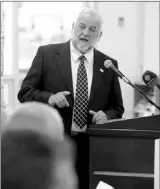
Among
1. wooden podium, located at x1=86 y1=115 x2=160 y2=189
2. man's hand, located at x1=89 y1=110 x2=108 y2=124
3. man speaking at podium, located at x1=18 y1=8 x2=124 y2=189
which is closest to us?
wooden podium, located at x1=86 y1=115 x2=160 y2=189

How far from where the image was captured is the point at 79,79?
202 cm

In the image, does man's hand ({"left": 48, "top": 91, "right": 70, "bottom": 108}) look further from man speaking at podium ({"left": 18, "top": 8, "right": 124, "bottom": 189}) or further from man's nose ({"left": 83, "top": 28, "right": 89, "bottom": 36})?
man's nose ({"left": 83, "top": 28, "right": 89, "bottom": 36})

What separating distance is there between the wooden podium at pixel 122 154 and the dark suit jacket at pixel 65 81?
39 cm

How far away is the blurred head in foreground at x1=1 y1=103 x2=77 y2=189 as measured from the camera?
73 centimetres

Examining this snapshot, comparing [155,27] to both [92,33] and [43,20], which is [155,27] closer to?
[43,20]

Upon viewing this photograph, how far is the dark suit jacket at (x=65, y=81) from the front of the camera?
196cm

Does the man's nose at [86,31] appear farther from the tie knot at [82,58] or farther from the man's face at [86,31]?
the tie knot at [82,58]

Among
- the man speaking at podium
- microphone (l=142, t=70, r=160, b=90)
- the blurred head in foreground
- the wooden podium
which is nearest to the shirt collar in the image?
the man speaking at podium

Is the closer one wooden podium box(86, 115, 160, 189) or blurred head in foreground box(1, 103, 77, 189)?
blurred head in foreground box(1, 103, 77, 189)

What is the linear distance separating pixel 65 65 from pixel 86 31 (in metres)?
0.23

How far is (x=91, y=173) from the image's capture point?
4.97 feet

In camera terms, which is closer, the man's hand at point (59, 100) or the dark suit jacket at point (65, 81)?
the man's hand at point (59, 100)

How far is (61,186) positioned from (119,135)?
736 millimetres

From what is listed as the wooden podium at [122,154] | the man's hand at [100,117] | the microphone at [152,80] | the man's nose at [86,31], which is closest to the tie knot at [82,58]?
the man's nose at [86,31]
